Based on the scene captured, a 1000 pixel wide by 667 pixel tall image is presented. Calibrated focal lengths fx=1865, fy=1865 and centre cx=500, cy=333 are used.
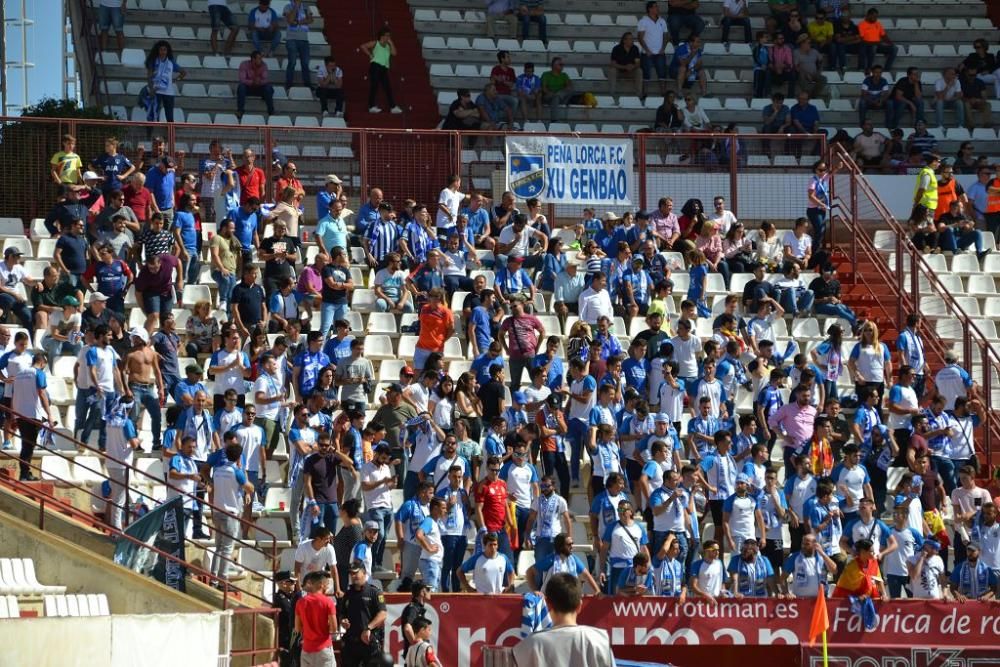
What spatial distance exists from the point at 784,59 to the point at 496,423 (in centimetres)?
1402

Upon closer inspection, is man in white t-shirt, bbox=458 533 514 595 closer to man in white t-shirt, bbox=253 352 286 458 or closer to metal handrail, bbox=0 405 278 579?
metal handrail, bbox=0 405 278 579

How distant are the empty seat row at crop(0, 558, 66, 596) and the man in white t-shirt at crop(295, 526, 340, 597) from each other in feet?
7.82

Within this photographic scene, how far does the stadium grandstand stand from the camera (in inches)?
728

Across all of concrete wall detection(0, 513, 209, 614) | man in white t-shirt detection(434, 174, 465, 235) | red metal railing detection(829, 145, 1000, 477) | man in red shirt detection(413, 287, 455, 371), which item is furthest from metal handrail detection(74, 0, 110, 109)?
concrete wall detection(0, 513, 209, 614)

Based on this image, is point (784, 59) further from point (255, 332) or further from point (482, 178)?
point (255, 332)

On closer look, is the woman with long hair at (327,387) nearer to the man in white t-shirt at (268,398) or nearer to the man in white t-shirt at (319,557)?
the man in white t-shirt at (268,398)

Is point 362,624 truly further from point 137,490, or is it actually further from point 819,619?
point 819,619

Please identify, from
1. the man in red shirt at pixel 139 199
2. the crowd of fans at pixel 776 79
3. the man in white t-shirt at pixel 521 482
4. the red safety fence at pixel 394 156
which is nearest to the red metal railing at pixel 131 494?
the man in white t-shirt at pixel 521 482

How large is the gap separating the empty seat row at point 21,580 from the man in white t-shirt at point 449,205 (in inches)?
370

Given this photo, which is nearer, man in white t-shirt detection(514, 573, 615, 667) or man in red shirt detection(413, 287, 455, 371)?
man in white t-shirt detection(514, 573, 615, 667)

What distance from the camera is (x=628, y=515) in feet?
65.1

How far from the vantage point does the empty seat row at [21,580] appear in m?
17.0

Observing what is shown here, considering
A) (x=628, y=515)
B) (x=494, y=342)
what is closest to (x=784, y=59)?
(x=494, y=342)

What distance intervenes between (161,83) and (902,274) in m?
11.9
